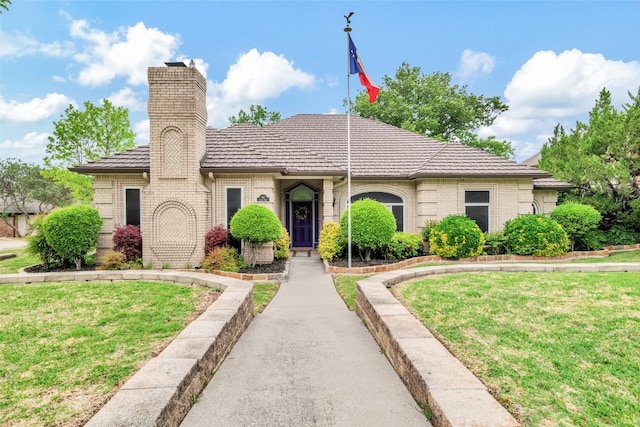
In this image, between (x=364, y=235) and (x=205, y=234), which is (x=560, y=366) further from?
(x=205, y=234)

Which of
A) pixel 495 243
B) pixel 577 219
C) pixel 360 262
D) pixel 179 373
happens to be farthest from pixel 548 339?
pixel 577 219

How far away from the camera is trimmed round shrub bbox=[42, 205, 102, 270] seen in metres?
10.8

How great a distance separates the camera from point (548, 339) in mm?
4188

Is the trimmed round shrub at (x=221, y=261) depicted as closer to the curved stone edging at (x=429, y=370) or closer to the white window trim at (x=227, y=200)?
the white window trim at (x=227, y=200)

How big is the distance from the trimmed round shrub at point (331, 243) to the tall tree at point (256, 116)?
25.1 m

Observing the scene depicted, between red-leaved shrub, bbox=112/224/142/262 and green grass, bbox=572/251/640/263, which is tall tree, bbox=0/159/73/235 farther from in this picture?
green grass, bbox=572/251/640/263

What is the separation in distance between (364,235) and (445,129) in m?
19.8

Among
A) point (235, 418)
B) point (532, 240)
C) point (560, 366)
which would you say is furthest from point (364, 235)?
point (235, 418)

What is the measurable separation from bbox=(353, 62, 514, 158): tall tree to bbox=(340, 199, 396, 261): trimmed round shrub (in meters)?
14.5

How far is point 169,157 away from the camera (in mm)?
11336

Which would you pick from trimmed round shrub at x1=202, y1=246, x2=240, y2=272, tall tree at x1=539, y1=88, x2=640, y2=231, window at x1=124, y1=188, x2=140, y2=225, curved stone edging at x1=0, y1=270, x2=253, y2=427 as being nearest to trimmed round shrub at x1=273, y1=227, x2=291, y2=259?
trimmed round shrub at x1=202, y1=246, x2=240, y2=272

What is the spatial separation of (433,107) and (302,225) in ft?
56.3

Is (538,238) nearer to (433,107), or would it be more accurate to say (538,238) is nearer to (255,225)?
(255,225)

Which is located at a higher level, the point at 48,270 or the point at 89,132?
the point at 89,132
